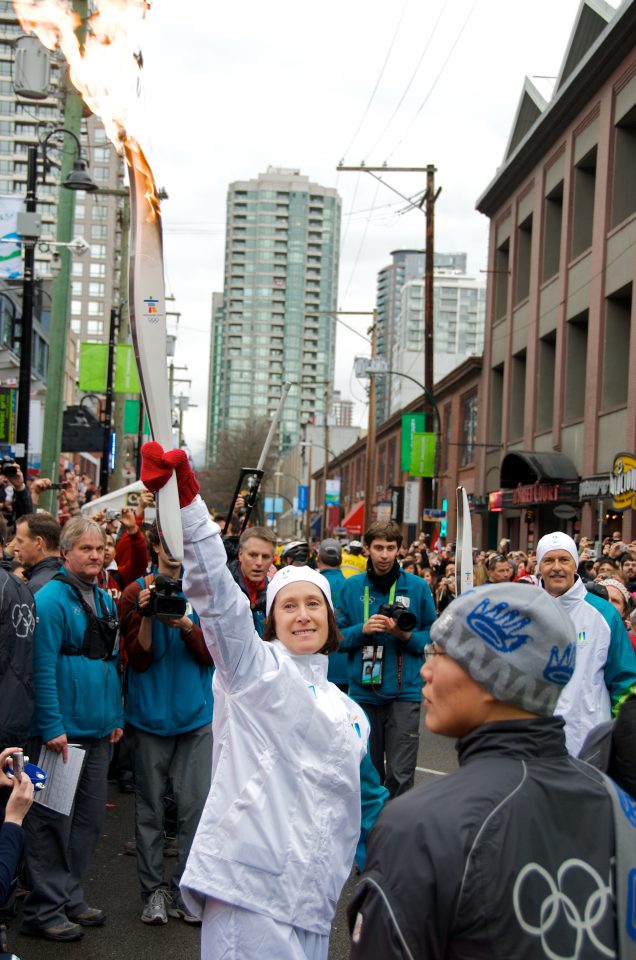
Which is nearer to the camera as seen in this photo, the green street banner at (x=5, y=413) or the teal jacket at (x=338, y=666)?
the teal jacket at (x=338, y=666)

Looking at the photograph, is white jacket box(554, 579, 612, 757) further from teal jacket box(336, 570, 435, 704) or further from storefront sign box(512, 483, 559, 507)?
storefront sign box(512, 483, 559, 507)

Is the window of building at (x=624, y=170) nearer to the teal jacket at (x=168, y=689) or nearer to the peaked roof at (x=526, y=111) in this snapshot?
the peaked roof at (x=526, y=111)

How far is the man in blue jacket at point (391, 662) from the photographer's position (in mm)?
6996

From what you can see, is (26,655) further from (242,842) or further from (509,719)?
(509,719)

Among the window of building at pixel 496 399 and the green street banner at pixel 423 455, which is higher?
the window of building at pixel 496 399

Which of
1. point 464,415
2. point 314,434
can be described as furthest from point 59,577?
point 314,434

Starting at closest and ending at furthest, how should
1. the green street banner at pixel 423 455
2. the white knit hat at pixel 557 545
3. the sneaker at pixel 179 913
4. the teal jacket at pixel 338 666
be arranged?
the sneaker at pixel 179 913
the white knit hat at pixel 557 545
the teal jacket at pixel 338 666
the green street banner at pixel 423 455

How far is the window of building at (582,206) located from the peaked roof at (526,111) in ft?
13.1

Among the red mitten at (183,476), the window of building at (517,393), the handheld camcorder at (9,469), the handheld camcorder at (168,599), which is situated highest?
the window of building at (517,393)

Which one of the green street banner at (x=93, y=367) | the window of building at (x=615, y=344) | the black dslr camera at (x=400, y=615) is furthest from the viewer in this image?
the window of building at (x=615, y=344)

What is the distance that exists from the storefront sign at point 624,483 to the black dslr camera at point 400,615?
1086 centimetres

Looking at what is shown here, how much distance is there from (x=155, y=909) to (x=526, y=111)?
31.3 meters

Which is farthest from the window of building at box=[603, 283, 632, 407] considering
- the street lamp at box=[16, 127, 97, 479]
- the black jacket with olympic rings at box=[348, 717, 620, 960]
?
the black jacket with olympic rings at box=[348, 717, 620, 960]

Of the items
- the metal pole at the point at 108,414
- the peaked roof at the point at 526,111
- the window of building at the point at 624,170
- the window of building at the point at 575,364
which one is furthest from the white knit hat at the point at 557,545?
the peaked roof at the point at 526,111
